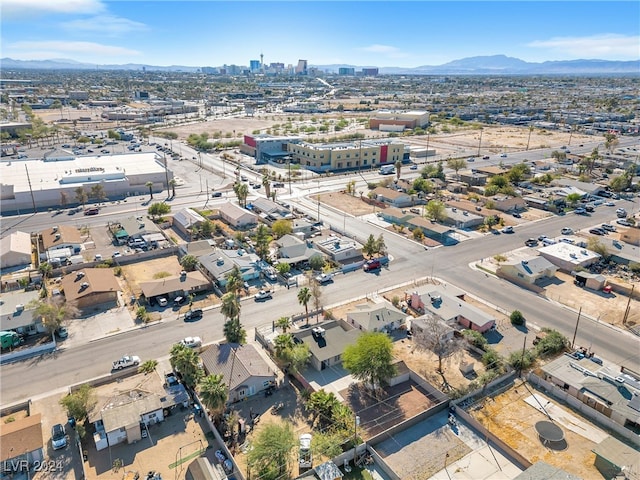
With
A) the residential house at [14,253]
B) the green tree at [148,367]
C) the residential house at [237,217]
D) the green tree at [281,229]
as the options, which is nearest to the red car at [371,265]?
the green tree at [281,229]

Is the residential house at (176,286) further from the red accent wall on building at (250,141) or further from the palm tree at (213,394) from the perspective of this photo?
the red accent wall on building at (250,141)

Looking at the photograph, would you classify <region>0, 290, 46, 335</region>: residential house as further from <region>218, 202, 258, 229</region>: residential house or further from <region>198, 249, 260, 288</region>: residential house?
<region>218, 202, 258, 229</region>: residential house

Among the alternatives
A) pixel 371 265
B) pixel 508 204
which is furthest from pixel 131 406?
pixel 508 204

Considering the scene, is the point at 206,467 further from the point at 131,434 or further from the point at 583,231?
the point at 583,231

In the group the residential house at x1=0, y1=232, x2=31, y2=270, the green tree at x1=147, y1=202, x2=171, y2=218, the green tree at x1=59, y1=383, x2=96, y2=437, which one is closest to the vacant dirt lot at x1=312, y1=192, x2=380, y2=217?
the green tree at x1=147, y1=202, x2=171, y2=218

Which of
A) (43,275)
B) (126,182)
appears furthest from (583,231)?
(126,182)

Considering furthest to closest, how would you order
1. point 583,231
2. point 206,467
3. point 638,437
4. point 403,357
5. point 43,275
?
point 583,231, point 43,275, point 403,357, point 638,437, point 206,467
